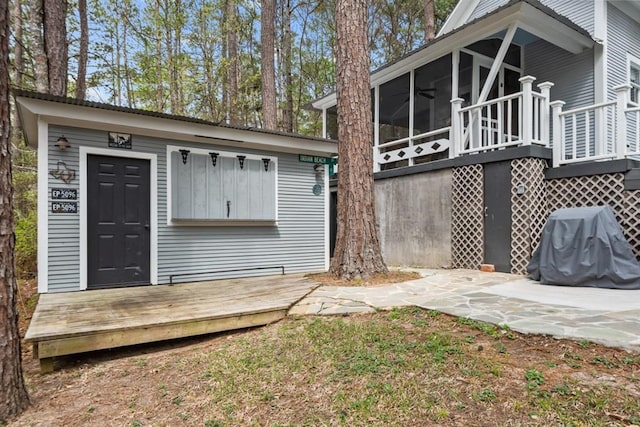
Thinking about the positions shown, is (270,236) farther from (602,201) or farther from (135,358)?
(602,201)

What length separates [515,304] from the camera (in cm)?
383

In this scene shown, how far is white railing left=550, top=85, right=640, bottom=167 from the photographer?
5.40 meters

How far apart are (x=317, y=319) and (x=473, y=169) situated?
14.7ft

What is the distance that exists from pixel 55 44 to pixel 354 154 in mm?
6665

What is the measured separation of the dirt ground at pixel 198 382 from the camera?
2.01 meters

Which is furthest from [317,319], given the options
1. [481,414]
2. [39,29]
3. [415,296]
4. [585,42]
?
[39,29]

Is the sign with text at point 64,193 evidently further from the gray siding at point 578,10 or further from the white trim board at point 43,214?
the gray siding at point 578,10

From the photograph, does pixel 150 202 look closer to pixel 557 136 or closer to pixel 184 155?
pixel 184 155

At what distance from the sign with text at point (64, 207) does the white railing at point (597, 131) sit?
713cm

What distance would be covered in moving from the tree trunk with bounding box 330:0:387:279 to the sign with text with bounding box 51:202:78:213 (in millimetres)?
3505

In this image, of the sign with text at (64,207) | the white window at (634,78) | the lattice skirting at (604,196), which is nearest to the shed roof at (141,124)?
the sign with text at (64,207)

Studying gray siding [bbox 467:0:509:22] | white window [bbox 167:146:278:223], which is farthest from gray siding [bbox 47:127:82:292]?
gray siding [bbox 467:0:509:22]

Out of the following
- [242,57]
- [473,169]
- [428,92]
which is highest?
[242,57]

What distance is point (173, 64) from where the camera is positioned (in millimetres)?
13367
